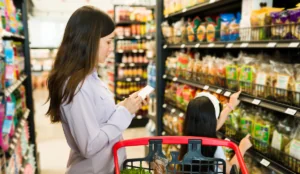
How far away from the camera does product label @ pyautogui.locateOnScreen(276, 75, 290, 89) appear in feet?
6.10

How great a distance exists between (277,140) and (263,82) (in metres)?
0.40

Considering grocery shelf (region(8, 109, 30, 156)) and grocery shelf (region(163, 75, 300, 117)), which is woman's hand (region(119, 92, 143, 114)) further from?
grocery shelf (region(8, 109, 30, 156))

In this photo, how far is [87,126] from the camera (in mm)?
1316

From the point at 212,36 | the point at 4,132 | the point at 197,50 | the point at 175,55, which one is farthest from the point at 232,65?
the point at 4,132

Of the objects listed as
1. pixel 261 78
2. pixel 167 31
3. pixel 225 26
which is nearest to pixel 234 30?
pixel 225 26

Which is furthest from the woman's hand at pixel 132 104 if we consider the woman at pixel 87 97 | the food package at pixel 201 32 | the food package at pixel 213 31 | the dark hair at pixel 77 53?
the food package at pixel 201 32

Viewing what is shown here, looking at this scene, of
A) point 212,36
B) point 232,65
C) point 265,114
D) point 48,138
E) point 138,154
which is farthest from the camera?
point 48,138

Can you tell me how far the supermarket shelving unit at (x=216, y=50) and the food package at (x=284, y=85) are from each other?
5 centimetres

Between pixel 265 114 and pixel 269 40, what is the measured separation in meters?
0.65

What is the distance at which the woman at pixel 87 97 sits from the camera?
1331 mm

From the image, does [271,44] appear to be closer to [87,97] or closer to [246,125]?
[246,125]

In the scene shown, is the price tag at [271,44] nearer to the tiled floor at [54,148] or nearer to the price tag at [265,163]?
the price tag at [265,163]

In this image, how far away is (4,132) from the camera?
2160mm

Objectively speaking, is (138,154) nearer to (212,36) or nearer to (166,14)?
(166,14)
